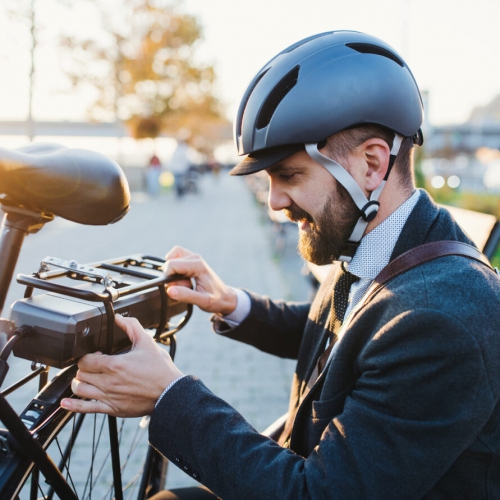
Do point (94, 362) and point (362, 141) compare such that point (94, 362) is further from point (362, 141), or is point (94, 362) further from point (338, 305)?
point (362, 141)

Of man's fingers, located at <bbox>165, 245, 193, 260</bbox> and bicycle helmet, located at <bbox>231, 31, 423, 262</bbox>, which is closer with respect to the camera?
bicycle helmet, located at <bbox>231, 31, 423, 262</bbox>

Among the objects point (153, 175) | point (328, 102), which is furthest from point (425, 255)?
point (153, 175)

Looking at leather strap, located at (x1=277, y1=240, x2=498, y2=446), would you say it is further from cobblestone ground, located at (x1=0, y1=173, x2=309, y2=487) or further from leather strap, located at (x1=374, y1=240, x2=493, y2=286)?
cobblestone ground, located at (x1=0, y1=173, x2=309, y2=487)

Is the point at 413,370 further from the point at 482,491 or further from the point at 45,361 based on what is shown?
the point at 45,361

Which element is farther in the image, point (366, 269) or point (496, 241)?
point (496, 241)

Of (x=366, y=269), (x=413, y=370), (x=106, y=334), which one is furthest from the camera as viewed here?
(x=366, y=269)

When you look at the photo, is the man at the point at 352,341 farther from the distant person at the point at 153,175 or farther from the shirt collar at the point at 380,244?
the distant person at the point at 153,175

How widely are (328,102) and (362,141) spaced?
156 millimetres

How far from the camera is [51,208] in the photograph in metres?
1.43

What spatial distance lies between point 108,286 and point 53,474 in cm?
48

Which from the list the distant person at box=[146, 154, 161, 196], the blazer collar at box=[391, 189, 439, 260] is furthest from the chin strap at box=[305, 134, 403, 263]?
the distant person at box=[146, 154, 161, 196]

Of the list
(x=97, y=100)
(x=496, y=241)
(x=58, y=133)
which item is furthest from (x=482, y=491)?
(x=58, y=133)

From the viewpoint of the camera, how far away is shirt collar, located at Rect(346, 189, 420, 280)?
1683mm

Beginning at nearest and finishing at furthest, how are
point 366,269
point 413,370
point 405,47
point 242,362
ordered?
point 413,370 < point 366,269 < point 242,362 < point 405,47
